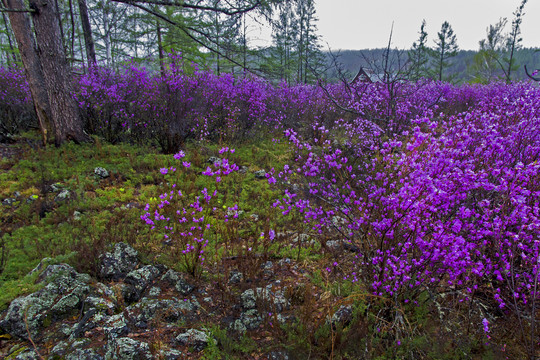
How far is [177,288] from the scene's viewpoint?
2973 mm

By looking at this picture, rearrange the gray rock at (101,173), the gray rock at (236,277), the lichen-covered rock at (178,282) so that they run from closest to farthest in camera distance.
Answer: the lichen-covered rock at (178,282) → the gray rock at (236,277) → the gray rock at (101,173)

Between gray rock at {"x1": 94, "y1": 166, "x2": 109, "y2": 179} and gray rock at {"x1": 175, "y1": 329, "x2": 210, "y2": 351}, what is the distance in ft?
14.5

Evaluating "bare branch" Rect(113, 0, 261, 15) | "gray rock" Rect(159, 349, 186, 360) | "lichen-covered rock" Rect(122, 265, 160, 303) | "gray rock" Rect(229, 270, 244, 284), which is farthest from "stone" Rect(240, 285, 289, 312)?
"bare branch" Rect(113, 0, 261, 15)

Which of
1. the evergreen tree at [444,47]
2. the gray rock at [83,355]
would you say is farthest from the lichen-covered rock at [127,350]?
the evergreen tree at [444,47]

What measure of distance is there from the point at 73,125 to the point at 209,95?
339 cm

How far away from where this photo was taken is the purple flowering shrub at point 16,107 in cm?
792

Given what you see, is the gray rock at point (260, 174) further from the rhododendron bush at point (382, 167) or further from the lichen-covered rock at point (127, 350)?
the lichen-covered rock at point (127, 350)

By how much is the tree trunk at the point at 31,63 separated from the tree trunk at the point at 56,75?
43 centimetres

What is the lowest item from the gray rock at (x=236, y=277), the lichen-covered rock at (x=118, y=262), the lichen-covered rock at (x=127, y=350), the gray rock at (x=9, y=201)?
the gray rock at (x=236, y=277)

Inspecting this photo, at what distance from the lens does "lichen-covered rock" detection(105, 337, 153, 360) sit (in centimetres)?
208

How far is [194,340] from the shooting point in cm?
232

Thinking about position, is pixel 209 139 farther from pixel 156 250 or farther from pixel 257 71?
pixel 156 250

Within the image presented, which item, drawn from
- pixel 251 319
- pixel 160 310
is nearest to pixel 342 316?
pixel 251 319

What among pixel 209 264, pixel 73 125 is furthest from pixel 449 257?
pixel 73 125
